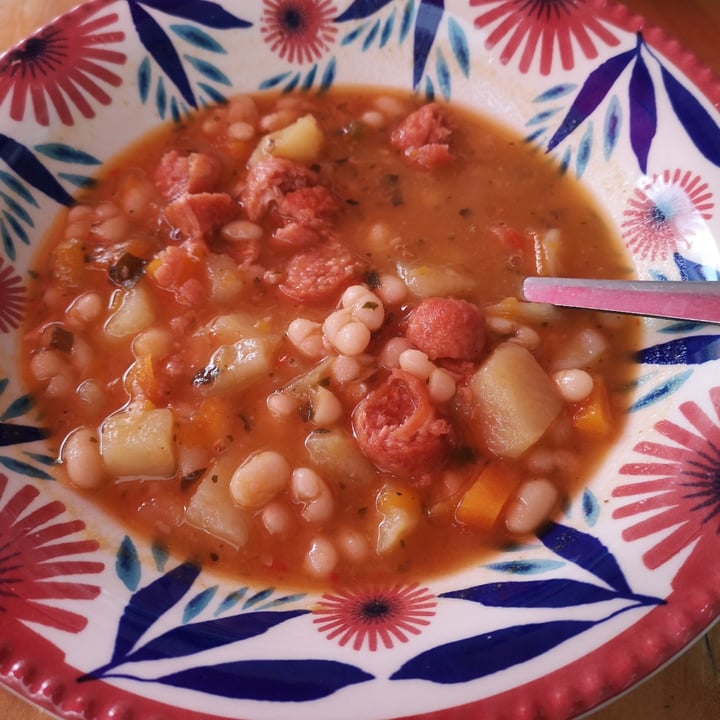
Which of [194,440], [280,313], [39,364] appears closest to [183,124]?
[280,313]

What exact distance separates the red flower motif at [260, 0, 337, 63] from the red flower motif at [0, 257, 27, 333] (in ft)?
4.87

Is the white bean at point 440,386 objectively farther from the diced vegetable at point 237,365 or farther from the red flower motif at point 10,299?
the red flower motif at point 10,299

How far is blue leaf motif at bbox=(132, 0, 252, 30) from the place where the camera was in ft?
10.3

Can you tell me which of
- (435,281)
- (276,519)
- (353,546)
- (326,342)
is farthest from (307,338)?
(353,546)

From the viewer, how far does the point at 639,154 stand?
2.83m

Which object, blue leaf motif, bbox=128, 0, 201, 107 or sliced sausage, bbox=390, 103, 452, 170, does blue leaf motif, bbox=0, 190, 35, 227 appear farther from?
sliced sausage, bbox=390, 103, 452, 170

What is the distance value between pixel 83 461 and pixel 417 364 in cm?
111

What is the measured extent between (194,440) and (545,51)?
2.12 metres

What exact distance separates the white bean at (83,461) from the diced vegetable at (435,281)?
1238mm

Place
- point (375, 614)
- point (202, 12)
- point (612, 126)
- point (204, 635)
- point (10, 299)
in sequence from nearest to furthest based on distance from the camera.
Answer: point (204, 635) → point (375, 614) → point (10, 299) → point (612, 126) → point (202, 12)

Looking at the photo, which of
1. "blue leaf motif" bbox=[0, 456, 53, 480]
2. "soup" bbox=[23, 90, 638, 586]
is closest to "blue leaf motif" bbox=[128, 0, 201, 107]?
"soup" bbox=[23, 90, 638, 586]

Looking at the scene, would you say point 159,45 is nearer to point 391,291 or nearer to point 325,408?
point 391,291

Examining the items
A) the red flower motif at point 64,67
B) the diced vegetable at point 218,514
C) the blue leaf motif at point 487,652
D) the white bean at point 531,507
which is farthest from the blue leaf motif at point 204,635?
the red flower motif at point 64,67

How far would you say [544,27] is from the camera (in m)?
3.06
